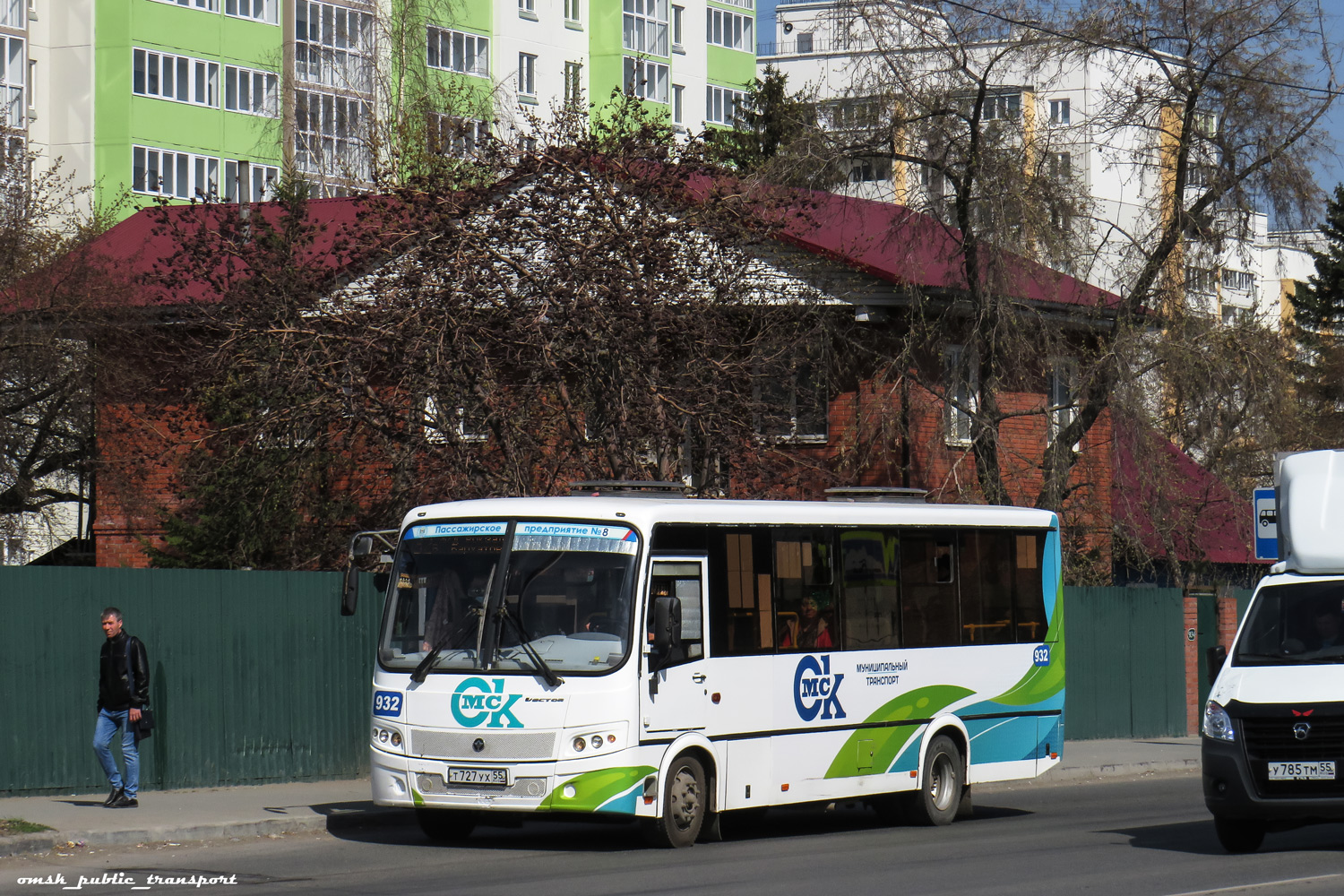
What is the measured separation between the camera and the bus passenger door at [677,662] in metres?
14.0

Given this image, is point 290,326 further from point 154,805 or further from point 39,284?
point 39,284

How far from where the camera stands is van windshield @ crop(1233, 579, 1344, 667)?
1380 cm

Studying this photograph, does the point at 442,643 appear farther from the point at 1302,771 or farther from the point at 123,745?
the point at 1302,771

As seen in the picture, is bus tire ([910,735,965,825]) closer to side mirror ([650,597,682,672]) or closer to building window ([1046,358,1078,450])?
side mirror ([650,597,682,672])

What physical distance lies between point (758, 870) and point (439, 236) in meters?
11.6

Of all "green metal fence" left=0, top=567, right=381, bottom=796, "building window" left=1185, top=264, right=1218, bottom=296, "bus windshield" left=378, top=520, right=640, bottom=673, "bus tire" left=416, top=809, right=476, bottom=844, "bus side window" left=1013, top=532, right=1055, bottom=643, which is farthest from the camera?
"building window" left=1185, top=264, right=1218, bottom=296

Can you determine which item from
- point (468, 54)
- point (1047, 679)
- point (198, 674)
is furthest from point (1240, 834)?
point (468, 54)

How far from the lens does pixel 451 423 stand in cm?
2212

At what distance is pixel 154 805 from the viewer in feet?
52.3

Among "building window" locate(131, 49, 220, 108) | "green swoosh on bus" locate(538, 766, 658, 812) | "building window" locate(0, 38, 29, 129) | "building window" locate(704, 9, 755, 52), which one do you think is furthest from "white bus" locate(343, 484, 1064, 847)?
"building window" locate(704, 9, 755, 52)

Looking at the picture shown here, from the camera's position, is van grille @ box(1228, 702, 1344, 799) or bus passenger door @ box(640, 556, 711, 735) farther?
bus passenger door @ box(640, 556, 711, 735)

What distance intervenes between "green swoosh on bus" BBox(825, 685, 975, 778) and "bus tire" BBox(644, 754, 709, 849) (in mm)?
1687

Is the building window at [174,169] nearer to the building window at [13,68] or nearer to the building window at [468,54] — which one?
the building window at [13,68]

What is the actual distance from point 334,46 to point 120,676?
47.3 metres
